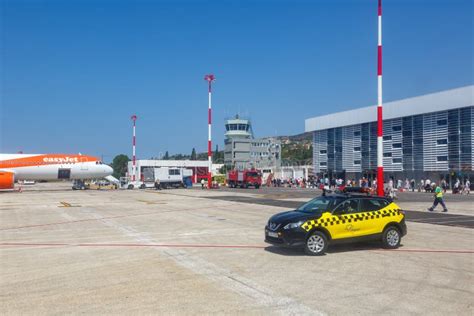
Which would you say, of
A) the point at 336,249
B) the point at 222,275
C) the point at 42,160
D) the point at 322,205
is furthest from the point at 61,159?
the point at 222,275

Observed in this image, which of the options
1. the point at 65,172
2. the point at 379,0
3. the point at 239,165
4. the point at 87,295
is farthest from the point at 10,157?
the point at 239,165

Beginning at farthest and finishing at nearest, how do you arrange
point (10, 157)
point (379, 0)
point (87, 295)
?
1. point (10, 157)
2. point (379, 0)
3. point (87, 295)

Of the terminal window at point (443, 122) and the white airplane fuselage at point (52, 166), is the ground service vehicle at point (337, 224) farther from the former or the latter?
the terminal window at point (443, 122)

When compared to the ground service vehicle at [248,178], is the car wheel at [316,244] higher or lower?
lower

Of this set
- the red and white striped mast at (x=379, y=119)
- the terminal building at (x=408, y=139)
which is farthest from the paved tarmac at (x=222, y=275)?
the terminal building at (x=408, y=139)

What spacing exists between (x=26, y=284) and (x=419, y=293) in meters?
6.67

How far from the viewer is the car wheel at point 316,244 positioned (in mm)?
10789

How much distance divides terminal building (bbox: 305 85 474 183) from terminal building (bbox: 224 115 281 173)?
33.7 meters

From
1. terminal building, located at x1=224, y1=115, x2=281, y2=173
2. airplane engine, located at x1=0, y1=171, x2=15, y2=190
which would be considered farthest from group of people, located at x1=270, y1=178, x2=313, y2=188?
airplane engine, located at x1=0, y1=171, x2=15, y2=190

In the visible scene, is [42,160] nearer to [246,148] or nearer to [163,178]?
[163,178]

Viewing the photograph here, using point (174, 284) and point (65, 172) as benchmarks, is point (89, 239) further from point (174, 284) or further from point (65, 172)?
point (65, 172)

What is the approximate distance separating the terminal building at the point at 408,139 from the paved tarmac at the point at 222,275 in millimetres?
45946

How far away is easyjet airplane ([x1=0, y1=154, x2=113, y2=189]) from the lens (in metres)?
49.2

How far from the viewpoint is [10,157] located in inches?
1959
